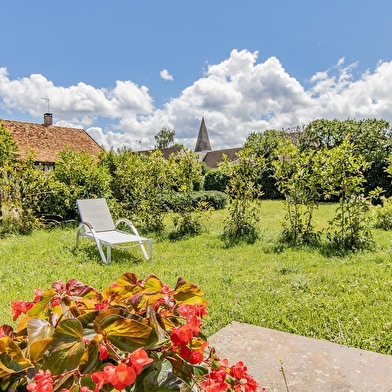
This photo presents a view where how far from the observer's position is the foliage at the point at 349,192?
20.2 ft

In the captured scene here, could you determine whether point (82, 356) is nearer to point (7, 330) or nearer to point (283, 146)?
point (7, 330)

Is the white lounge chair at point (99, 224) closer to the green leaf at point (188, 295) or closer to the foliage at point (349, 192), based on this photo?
the foliage at point (349, 192)

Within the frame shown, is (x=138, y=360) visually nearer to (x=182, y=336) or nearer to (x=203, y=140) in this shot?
(x=182, y=336)

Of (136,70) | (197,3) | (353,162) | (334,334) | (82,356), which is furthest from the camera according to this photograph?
(136,70)

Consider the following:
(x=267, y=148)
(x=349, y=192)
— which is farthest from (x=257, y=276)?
(x=267, y=148)

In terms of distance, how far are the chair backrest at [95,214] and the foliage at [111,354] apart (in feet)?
20.4

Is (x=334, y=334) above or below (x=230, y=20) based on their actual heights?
below

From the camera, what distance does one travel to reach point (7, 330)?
875mm

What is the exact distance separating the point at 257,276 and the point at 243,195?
3.19 meters

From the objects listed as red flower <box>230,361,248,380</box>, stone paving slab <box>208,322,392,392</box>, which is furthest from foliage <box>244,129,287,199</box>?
red flower <box>230,361,248,380</box>

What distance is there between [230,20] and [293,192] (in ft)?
17.0

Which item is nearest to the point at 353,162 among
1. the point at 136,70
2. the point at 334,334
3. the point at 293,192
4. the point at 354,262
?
the point at 293,192

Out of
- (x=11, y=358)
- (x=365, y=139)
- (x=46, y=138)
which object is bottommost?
(x=11, y=358)

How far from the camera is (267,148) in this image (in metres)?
20.7
